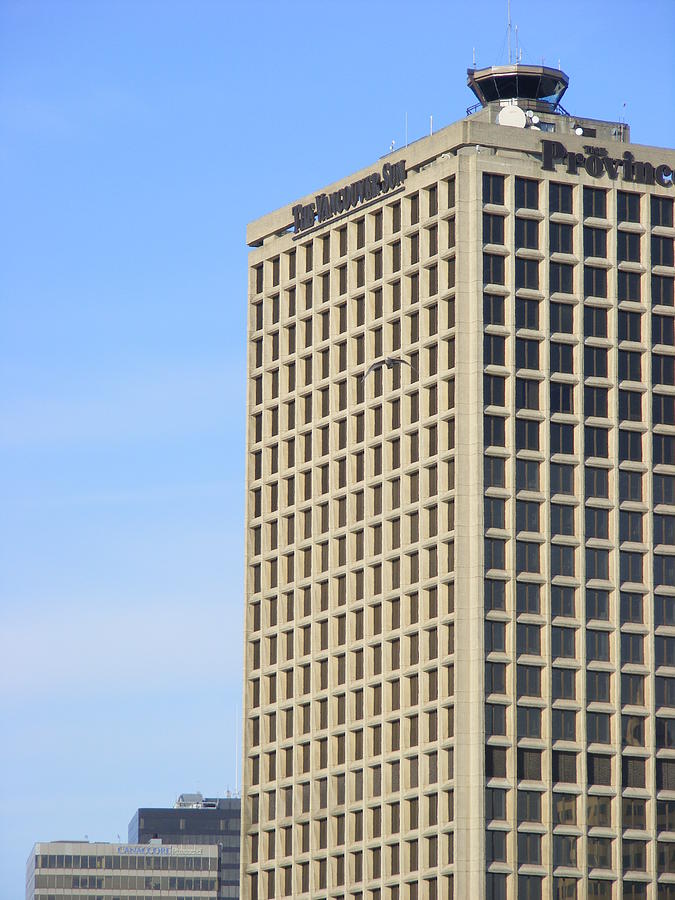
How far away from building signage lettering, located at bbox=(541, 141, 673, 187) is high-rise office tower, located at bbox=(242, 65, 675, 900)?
194mm

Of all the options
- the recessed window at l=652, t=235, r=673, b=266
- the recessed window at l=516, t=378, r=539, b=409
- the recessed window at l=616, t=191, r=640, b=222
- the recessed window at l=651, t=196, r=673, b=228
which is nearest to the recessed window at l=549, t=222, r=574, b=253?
the recessed window at l=616, t=191, r=640, b=222

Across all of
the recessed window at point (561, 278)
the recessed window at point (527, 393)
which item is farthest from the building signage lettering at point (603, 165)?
the recessed window at point (527, 393)

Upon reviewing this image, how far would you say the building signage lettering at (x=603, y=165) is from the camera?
621 feet

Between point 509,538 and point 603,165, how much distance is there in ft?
114

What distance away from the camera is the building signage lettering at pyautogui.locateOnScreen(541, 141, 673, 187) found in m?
189

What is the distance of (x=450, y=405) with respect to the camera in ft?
611

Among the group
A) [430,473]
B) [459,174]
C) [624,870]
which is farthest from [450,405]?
[624,870]

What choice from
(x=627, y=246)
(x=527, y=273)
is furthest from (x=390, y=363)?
(x=627, y=246)

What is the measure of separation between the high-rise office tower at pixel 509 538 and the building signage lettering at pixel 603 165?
194 millimetres

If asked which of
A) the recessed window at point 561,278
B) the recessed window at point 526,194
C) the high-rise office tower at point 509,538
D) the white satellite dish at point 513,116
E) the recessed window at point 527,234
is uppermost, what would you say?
the white satellite dish at point 513,116

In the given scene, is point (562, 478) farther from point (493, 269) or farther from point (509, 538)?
point (493, 269)

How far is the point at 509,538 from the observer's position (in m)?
182

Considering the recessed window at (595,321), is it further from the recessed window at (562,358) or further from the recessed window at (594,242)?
the recessed window at (594,242)

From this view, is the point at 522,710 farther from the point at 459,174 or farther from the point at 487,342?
the point at 459,174
